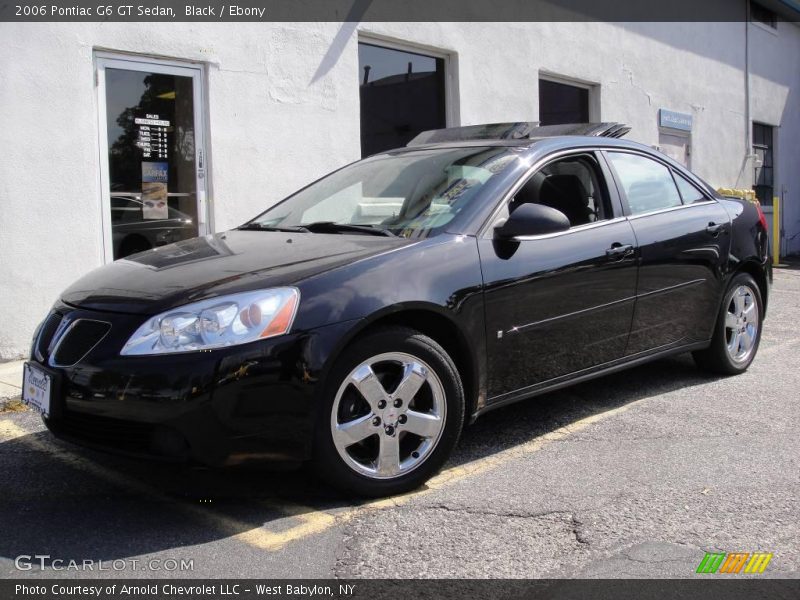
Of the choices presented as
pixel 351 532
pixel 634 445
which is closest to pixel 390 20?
pixel 634 445

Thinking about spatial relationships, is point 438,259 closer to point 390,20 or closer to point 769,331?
point 769,331

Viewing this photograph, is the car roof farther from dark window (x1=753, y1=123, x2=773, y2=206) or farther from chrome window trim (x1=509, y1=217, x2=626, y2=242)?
dark window (x1=753, y1=123, x2=773, y2=206)

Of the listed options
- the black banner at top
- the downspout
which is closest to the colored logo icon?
the black banner at top

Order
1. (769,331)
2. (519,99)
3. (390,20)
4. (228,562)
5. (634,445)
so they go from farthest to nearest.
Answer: (519,99) < (390,20) < (769,331) < (634,445) < (228,562)

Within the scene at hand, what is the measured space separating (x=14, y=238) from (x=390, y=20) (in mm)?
4497

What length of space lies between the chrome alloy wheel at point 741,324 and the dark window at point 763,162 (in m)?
11.9

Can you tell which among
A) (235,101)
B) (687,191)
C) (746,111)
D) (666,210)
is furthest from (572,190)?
(746,111)

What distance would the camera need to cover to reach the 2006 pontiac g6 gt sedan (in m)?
3.01

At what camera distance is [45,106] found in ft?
20.5

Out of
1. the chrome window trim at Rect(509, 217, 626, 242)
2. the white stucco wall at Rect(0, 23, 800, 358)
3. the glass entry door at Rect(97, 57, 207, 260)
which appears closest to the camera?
the chrome window trim at Rect(509, 217, 626, 242)

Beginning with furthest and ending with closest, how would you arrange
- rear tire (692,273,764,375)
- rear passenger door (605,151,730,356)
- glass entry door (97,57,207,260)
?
1. glass entry door (97,57,207,260)
2. rear tire (692,273,764,375)
3. rear passenger door (605,151,730,356)

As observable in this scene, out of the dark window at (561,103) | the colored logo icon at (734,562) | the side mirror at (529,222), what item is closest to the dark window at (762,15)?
the dark window at (561,103)

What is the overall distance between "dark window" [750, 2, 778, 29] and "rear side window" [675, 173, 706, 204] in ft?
41.1

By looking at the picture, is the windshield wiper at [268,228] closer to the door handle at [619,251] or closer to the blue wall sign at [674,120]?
the door handle at [619,251]
